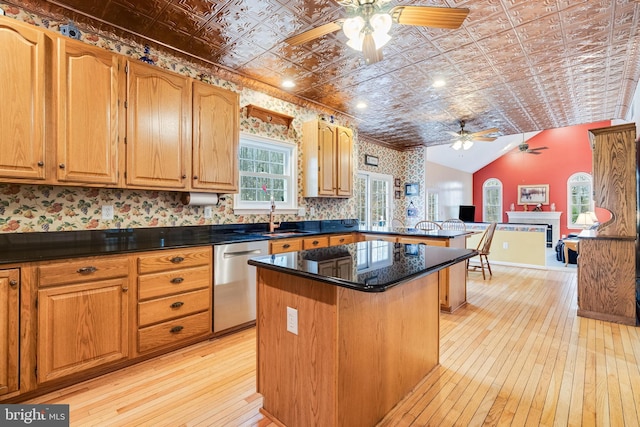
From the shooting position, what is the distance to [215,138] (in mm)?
2994

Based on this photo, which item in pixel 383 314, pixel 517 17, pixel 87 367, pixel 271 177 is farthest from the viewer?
pixel 271 177

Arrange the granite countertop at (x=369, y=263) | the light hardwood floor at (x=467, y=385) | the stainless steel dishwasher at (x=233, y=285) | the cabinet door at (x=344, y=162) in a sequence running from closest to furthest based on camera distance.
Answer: the granite countertop at (x=369, y=263) < the light hardwood floor at (x=467, y=385) < the stainless steel dishwasher at (x=233, y=285) < the cabinet door at (x=344, y=162)

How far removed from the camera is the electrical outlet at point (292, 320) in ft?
5.15

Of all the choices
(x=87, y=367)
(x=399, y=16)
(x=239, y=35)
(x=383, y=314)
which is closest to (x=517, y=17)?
(x=399, y=16)

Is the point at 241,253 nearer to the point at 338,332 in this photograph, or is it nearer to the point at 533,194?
the point at 338,332

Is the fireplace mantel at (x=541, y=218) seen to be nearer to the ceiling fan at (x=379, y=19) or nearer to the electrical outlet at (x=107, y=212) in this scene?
the ceiling fan at (x=379, y=19)

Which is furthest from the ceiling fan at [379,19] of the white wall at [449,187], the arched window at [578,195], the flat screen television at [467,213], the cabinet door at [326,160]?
the arched window at [578,195]

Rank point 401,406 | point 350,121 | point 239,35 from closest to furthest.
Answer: point 401,406
point 239,35
point 350,121

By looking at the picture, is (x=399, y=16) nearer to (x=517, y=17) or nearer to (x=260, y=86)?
(x=517, y=17)

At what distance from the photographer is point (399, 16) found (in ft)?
6.17

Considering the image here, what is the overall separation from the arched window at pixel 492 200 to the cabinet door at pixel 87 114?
12259mm

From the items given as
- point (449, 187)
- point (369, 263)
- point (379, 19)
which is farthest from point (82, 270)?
point (449, 187)

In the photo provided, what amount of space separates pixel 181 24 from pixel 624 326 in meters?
5.03

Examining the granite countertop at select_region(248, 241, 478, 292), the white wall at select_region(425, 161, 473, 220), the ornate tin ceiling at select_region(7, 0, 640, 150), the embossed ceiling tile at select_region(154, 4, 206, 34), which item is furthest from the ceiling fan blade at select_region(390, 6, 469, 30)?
the white wall at select_region(425, 161, 473, 220)
